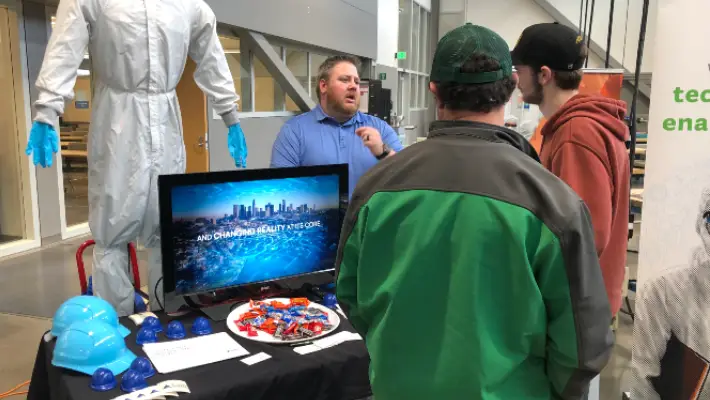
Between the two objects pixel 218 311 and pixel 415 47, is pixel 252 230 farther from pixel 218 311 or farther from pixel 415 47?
pixel 415 47

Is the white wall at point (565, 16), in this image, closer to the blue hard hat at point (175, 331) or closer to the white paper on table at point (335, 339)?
the white paper on table at point (335, 339)

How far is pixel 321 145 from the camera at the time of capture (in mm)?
2512

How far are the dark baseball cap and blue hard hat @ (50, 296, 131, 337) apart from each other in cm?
142

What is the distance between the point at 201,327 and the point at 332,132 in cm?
117

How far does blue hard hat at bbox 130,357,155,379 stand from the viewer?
55.2 inches

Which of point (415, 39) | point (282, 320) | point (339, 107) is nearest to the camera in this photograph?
point (282, 320)

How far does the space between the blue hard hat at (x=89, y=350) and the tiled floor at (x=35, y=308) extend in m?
1.49

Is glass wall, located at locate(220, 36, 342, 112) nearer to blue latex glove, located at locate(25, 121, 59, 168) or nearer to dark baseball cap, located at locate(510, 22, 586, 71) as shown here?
blue latex glove, located at locate(25, 121, 59, 168)

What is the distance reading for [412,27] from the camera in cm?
1302

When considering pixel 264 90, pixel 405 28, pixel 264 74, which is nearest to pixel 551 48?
pixel 264 74

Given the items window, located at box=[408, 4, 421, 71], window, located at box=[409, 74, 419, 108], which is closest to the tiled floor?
window, located at box=[409, 74, 419, 108]

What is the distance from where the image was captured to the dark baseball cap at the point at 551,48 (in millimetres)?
1658

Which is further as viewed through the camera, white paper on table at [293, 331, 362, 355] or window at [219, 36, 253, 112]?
window at [219, 36, 253, 112]

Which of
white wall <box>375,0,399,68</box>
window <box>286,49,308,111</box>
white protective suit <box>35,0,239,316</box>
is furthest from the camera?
white wall <box>375,0,399,68</box>
